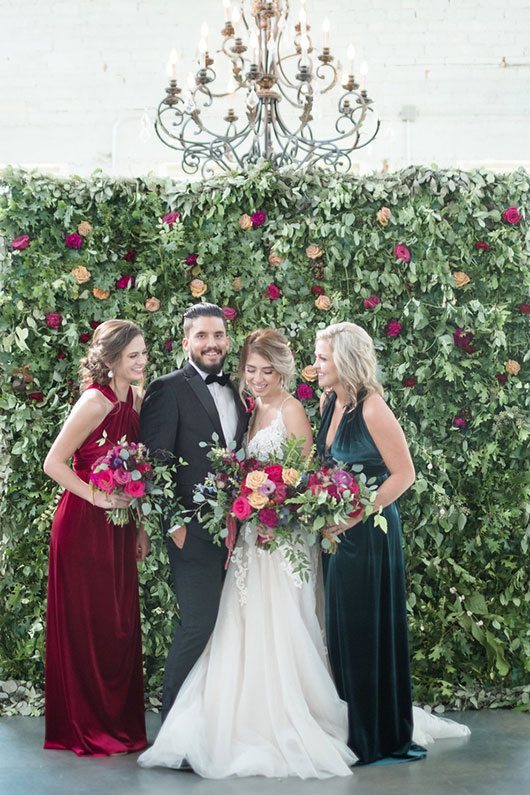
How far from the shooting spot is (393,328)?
4.79 m

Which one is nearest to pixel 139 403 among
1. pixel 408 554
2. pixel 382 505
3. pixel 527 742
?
pixel 382 505

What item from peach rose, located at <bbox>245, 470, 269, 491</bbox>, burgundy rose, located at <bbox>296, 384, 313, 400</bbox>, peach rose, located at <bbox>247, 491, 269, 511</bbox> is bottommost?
peach rose, located at <bbox>247, 491, 269, 511</bbox>

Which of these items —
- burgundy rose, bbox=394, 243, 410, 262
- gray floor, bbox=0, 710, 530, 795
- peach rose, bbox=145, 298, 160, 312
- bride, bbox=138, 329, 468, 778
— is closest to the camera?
gray floor, bbox=0, 710, 530, 795

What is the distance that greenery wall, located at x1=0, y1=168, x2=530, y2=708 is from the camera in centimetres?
480

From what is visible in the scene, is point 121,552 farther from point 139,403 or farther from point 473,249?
point 473,249

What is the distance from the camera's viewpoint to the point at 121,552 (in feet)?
14.3

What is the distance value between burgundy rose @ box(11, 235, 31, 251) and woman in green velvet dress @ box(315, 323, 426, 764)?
1.54 meters

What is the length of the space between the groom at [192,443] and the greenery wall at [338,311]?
63 centimetres

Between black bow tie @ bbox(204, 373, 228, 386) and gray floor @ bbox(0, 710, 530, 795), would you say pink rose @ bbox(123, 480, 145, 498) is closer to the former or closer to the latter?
black bow tie @ bbox(204, 373, 228, 386)

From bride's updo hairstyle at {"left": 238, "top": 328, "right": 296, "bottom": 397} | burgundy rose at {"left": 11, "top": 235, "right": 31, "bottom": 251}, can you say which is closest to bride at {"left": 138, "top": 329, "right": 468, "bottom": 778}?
bride's updo hairstyle at {"left": 238, "top": 328, "right": 296, "bottom": 397}

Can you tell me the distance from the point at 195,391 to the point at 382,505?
86 centimetres

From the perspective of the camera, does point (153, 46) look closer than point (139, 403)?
No

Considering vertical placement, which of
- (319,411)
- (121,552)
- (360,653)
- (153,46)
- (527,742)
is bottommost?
(527,742)

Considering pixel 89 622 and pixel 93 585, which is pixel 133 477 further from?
pixel 89 622
